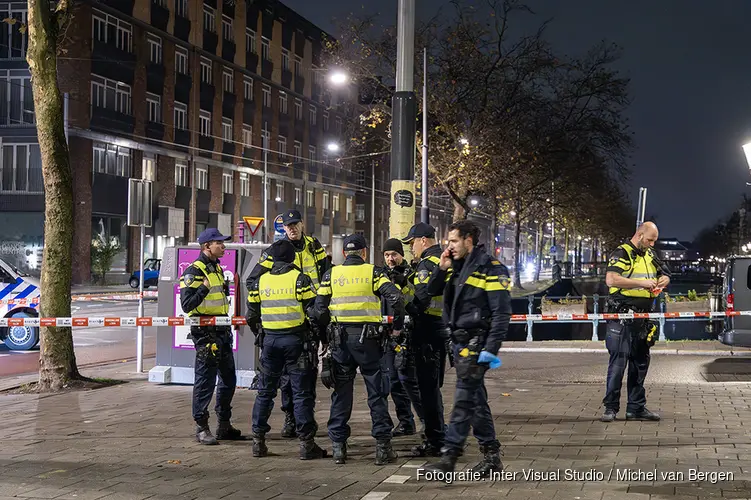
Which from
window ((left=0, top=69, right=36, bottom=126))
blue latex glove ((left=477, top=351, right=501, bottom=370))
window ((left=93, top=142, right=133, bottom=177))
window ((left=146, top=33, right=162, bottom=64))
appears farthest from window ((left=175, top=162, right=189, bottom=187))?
blue latex glove ((left=477, top=351, right=501, bottom=370))

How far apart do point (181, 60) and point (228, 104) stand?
5.49m

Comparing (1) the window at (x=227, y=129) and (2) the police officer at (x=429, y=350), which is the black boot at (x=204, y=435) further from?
(1) the window at (x=227, y=129)

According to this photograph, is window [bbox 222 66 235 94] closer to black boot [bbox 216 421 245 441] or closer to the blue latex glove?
black boot [bbox 216 421 245 441]

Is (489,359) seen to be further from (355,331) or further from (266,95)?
(266,95)

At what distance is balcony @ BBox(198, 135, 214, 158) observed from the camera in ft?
170

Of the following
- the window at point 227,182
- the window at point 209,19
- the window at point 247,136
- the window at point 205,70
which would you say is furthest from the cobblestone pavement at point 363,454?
the window at point 247,136

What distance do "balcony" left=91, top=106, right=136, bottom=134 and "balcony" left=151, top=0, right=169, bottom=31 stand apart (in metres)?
5.43

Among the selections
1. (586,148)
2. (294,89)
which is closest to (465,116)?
(586,148)

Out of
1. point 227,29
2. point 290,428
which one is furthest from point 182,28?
point 290,428

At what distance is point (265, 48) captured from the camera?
60.2 metres

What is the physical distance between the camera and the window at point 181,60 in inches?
1961

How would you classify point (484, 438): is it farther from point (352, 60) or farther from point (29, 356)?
point (352, 60)

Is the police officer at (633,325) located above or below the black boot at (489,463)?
above

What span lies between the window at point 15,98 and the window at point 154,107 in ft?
21.8
